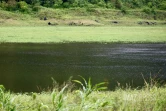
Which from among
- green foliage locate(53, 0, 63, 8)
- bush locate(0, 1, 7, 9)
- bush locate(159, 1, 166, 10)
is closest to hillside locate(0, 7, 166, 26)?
green foliage locate(53, 0, 63, 8)

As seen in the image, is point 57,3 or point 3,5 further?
point 57,3

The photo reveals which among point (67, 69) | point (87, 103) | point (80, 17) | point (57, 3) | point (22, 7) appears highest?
point (87, 103)

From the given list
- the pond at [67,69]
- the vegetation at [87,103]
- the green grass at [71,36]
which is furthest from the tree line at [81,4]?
the vegetation at [87,103]

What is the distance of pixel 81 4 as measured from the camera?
6625 centimetres

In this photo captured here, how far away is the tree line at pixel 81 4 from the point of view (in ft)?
201

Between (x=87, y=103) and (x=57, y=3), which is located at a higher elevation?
(x=87, y=103)

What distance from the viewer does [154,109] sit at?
14.4ft

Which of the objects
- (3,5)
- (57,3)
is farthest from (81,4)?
(3,5)

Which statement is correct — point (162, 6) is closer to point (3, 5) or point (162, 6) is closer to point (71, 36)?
point (3, 5)

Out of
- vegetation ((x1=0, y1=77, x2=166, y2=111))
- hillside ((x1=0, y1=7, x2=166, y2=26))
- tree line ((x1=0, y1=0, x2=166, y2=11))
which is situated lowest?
hillside ((x1=0, y1=7, x2=166, y2=26))

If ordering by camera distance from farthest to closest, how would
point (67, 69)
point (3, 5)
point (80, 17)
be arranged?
point (3, 5)
point (80, 17)
point (67, 69)

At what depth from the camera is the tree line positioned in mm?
61219

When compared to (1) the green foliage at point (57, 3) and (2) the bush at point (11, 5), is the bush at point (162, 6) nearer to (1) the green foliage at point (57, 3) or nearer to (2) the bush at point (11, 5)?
(1) the green foliage at point (57, 3)

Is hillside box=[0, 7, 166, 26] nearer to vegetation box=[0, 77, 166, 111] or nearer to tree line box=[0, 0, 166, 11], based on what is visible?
tree line box=[0, 0, 166, 11]
